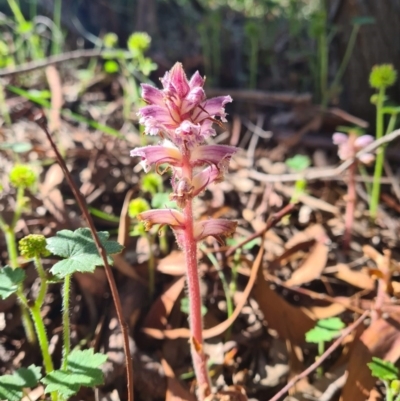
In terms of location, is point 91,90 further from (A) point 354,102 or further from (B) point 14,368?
(B) point 14,368

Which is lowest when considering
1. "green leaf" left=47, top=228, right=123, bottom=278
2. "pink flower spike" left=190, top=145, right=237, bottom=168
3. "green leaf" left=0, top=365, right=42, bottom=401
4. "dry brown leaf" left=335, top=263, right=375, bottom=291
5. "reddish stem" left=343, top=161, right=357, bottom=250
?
"dry brown leaf" left=335, top=263, right=375, bottom=291

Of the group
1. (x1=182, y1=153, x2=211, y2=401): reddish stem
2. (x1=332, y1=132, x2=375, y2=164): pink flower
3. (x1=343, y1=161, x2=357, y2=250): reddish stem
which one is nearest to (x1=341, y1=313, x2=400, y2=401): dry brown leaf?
(x1=182, y1=153, x2=211, y2=401): reddish stem

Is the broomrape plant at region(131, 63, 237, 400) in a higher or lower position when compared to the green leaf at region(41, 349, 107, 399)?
higher

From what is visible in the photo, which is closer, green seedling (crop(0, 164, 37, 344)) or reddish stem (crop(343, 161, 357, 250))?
green seedling (crop(0, 164, 37, 344))

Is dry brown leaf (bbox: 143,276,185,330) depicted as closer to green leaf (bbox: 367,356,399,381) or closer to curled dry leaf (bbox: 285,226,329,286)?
curled dry leaf (bbox: 285,226,329,286)

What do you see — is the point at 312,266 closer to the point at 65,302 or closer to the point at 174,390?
the point at 174,390

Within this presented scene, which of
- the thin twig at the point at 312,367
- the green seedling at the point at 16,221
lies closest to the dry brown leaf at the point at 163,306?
the green seedling at the point at 16,221

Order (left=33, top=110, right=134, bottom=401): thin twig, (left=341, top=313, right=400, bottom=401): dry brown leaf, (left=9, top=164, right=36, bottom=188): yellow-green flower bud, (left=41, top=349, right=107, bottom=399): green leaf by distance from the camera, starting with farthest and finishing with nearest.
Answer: (left=9, top=164, right=36, bottom=188): yellow-green flower bud
(left=341, top=313, right=400, bottom=401): dry brown leaf
(left=41, top=349, right=107, bottom=399): green leaf
(left=33, top=110, right=134, bottom=401): thin twig

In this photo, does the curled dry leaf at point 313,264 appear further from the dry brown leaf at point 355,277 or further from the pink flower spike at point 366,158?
the pink flower spike at point 366,158
